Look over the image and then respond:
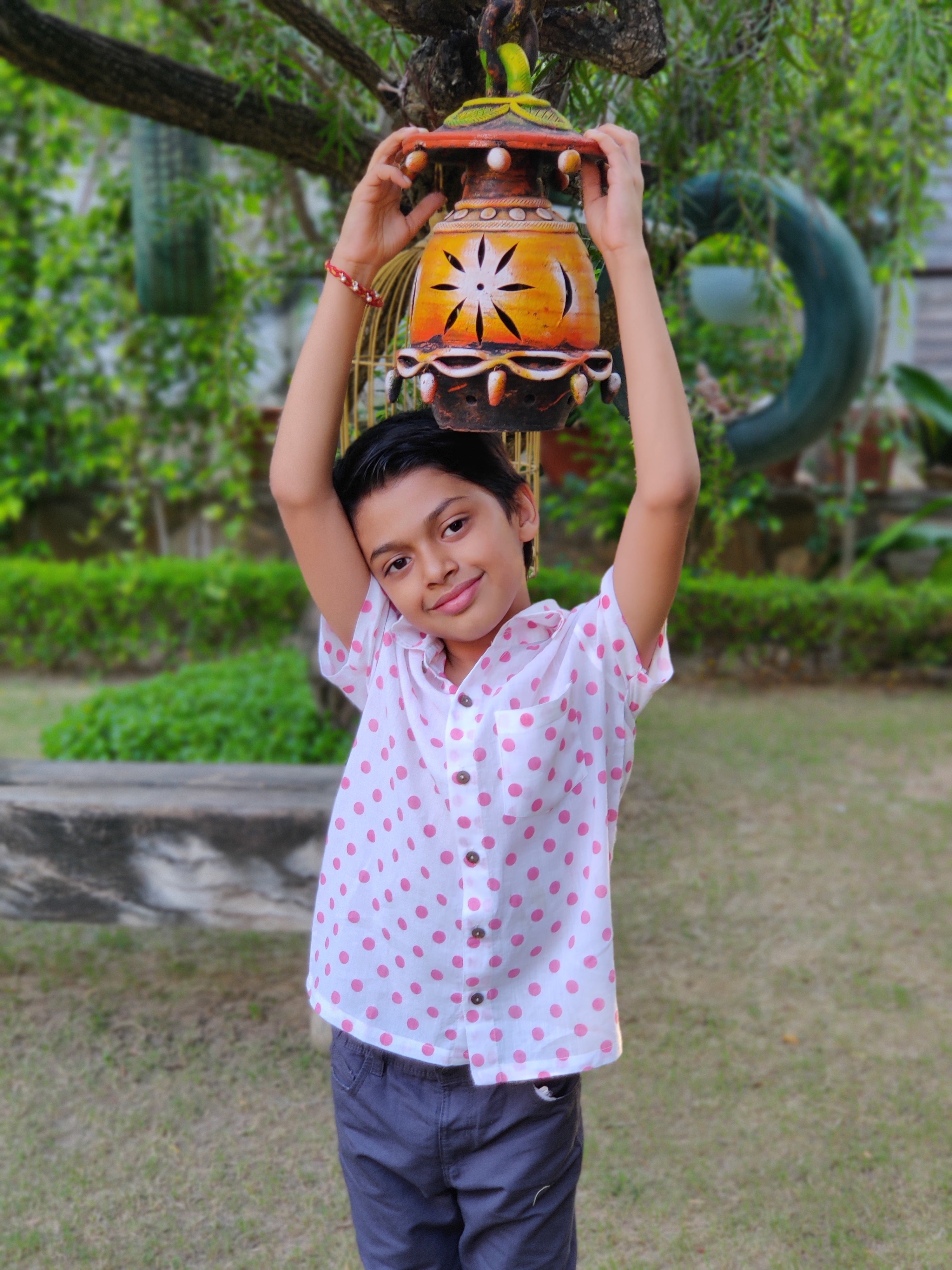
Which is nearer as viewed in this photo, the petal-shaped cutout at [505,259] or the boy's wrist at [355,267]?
the petal-shaped cutout at [505,259]

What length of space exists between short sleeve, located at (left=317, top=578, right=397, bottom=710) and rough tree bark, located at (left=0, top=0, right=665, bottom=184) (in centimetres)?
67

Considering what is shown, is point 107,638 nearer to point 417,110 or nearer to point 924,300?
point 417,110

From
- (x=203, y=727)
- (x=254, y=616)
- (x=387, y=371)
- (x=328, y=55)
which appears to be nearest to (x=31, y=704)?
(x=254, y=616)

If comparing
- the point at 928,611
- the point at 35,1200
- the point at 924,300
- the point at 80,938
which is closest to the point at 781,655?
→ the point at 928,611

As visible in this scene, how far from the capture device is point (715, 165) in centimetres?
317

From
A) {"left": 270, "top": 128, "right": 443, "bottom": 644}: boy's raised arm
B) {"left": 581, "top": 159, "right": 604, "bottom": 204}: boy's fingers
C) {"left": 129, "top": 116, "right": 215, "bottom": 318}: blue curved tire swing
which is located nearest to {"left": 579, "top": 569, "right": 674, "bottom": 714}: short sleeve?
{"left": 270, "top": 128, "right": 443, "bottom": 644}: boy's raised arm

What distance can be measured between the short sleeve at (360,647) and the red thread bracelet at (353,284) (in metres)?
0.36

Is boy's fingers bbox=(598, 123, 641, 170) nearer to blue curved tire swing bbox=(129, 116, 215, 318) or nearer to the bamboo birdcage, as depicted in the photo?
the bamboo birdcage

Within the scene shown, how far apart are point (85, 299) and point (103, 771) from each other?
4.51 meters

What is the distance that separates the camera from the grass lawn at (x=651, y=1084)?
83.9 inches

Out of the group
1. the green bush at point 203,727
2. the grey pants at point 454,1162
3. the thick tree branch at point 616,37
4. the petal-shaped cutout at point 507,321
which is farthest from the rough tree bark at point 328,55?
the green bush at point 203,727

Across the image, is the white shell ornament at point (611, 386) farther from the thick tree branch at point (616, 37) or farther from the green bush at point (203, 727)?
the green bush at point (203, 727)

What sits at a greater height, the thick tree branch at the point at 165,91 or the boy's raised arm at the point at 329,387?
the thick tree branch at the point at 165,91

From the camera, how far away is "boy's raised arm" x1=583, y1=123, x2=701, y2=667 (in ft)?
4.19
